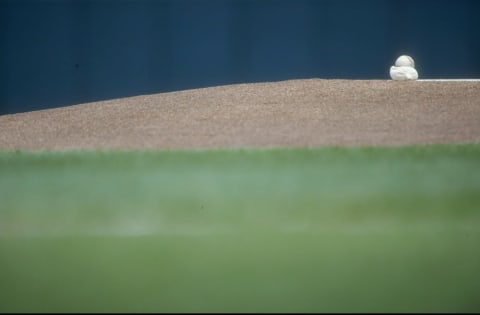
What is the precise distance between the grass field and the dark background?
5.59 m

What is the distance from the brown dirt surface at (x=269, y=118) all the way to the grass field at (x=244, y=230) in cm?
68

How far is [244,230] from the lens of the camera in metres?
5.57

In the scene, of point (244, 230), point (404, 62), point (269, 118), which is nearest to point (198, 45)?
point (404, 62)

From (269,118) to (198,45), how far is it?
4.28 meters

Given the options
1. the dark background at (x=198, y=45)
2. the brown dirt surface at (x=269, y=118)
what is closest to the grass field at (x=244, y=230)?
the brown dirt surface at (x=269, y=118)

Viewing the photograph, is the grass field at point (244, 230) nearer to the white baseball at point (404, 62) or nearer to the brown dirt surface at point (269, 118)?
the brown dirt surface at point (269, 118)

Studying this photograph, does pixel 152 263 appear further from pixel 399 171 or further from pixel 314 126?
pixel 314 126

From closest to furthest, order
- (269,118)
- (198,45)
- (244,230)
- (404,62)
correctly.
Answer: (244,230)
(269,118)
(404,62)
(198,45)

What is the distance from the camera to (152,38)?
14.2 metres

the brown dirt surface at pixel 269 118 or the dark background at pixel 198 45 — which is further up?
the dark background at pixel 198 45

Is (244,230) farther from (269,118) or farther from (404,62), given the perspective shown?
(404,62)

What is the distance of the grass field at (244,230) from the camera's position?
4.18m

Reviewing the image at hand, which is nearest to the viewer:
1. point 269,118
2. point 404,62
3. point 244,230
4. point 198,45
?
point 244,230

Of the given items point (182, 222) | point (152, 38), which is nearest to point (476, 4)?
point (152, 38)
